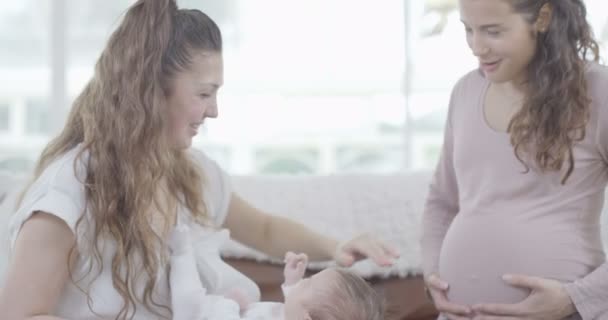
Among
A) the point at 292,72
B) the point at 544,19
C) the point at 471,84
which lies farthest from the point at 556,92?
the point at 292,72

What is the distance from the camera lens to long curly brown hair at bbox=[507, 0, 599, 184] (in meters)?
1.68

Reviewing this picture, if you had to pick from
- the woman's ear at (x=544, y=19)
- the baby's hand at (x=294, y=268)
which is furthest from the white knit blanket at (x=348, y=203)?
the woman's ear at (x=544, y=19)

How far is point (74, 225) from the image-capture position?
1592 mm

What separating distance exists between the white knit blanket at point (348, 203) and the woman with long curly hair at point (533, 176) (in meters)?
0.44

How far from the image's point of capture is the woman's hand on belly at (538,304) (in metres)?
1.67

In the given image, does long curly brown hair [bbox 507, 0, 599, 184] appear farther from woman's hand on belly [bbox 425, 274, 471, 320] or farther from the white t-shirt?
the white t-shirt

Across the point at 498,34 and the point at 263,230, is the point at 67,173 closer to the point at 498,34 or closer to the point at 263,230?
the point at 263,230

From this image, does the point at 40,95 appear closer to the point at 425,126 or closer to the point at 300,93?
the point at 300,93

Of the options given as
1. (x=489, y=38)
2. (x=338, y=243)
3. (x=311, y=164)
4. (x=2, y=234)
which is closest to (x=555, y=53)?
(x=489, y=38)

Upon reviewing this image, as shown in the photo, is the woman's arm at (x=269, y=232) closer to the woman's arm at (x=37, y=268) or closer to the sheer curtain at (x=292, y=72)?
the woman's arm at (x=37, y=268)

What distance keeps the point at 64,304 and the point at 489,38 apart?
86cm

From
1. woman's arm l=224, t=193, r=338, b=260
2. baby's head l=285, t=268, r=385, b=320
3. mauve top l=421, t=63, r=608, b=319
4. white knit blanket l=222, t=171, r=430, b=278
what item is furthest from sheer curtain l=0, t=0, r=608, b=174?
baby's head l=285, t=268, r=385, b=320

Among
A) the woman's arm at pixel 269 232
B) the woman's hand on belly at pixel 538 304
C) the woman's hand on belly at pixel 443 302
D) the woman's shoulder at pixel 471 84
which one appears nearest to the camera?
the woman's hand on belly at pixel 538 304

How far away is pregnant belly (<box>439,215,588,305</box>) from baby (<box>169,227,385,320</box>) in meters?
0.24
